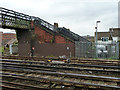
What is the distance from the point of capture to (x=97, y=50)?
15.0 metres

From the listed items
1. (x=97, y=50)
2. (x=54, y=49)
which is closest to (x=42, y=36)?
(x=54, y=49)

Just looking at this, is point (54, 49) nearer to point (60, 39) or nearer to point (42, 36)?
point (60, 39)

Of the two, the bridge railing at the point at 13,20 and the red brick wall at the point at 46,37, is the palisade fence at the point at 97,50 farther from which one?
the bridge railing at the point at 13,20

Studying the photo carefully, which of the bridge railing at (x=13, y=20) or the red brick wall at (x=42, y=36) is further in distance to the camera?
the red brick wall at (x=42, y=36)

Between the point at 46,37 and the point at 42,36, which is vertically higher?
the point at 42,36

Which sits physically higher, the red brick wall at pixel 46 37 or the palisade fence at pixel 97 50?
the red brick wall at pixel 46 37

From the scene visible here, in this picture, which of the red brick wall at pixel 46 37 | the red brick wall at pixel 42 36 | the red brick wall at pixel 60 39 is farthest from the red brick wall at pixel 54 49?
the red brick wall at pixel 60 39

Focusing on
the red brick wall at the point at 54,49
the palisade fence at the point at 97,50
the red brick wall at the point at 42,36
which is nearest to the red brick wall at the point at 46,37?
the red brick wall at the point at 42,36

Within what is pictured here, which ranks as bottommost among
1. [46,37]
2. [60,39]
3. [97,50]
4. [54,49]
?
[97,50]

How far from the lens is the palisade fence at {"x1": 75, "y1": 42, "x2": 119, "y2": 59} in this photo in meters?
14.4

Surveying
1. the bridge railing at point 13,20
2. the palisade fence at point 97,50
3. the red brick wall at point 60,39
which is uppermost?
the bridge railing at point 13,20

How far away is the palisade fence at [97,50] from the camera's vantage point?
14.4 meters

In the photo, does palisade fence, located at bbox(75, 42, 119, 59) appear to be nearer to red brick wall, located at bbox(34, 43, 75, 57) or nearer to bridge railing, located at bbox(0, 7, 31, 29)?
red brick wall, located at bbox(34, 43, 75, 57)

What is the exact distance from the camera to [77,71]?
7.24 meters
